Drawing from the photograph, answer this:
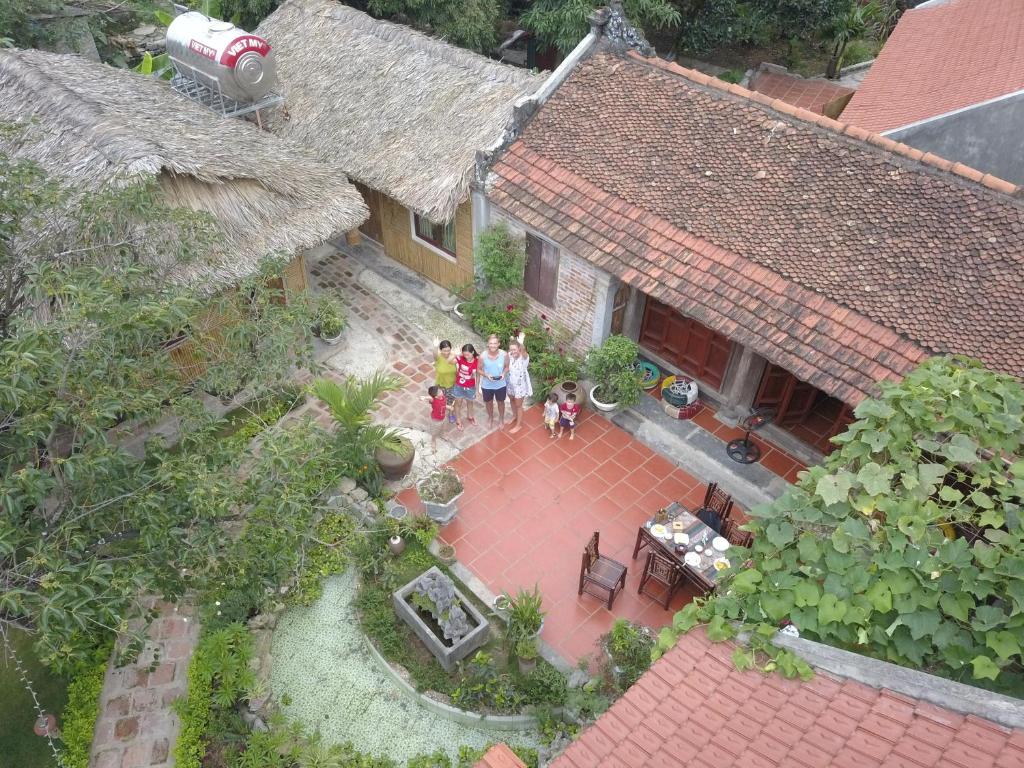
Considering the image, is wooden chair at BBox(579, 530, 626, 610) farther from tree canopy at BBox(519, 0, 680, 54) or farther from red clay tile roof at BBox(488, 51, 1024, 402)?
tree canopy at BBox(519, 0, 680, 54)

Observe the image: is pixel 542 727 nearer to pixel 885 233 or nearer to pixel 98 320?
pixel 98 320

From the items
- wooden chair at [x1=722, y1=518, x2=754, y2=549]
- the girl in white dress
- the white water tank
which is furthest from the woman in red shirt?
the white water tank

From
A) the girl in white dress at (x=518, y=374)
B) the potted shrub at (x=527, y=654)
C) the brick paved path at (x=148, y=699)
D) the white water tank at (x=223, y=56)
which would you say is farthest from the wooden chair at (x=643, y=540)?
the white water tank at (x=223, y=56)

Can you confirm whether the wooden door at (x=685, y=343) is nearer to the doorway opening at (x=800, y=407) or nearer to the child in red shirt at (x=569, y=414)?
the doorway opening at (x=800, y=407)

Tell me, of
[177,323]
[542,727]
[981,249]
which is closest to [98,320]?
[177,323]

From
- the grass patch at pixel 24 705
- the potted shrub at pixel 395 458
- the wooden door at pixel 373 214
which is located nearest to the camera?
the grass patch at pixel 24 705
